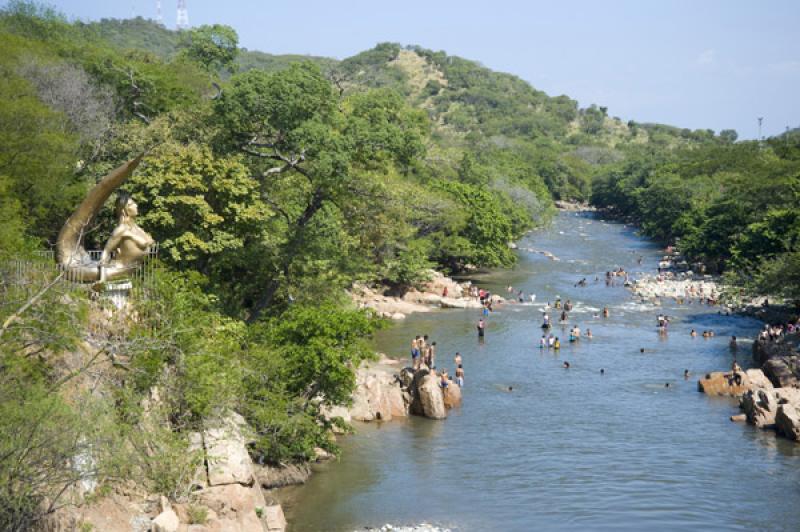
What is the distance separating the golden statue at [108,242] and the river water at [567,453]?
329 inches

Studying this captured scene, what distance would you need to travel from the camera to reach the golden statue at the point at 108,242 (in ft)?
72.8

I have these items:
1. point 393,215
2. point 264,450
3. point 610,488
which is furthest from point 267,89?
point 610,488

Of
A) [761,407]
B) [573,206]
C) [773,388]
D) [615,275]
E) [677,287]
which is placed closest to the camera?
[761,407]

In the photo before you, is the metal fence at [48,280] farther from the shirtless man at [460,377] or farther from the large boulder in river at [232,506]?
the shirtless man at [460,377]

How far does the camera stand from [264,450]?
26891 mm

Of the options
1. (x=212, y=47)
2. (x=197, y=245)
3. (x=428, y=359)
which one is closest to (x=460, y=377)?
(x=428, y=359)

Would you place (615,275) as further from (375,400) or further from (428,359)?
(375,400)

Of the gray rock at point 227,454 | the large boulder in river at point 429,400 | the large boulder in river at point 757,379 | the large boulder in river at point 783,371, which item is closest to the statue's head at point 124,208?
the gray rock at point 227,454

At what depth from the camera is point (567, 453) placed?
107 ft

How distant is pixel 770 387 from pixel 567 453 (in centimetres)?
1223

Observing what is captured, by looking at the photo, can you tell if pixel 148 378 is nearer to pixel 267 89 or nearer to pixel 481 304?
pixel 267 89

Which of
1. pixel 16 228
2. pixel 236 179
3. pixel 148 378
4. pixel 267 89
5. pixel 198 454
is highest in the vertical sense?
pixel 267 89

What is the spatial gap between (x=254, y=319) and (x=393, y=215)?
7.22 metres

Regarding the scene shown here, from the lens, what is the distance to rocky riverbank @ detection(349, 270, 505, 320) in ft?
187
